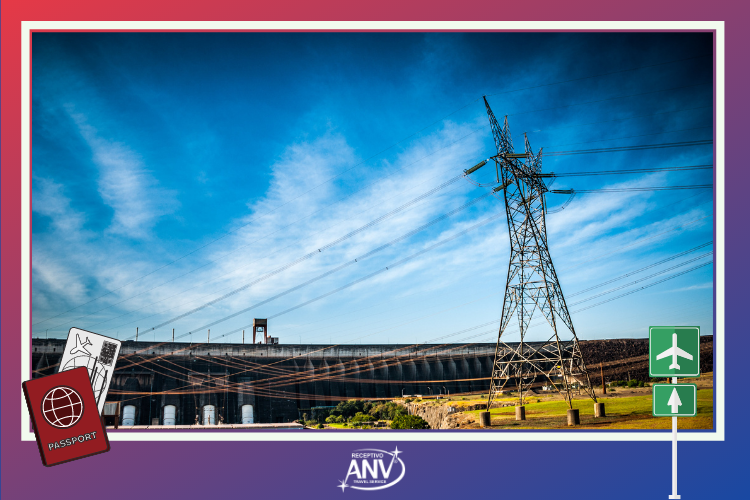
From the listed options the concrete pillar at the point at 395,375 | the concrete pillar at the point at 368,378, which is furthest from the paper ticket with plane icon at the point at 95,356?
the concrete pillar at the point at 395,375

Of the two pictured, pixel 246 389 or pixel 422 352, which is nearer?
pixel 246 389

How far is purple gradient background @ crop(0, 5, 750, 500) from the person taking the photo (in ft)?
25.7

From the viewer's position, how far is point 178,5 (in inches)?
338

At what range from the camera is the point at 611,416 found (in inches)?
420

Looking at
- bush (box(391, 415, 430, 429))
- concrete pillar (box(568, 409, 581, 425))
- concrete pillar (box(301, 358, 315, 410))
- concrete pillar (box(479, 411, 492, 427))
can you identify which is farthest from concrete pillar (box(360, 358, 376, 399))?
concrete pillar (box(568, 409, 581, 425))

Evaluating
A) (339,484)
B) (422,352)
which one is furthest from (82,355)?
(422,352)

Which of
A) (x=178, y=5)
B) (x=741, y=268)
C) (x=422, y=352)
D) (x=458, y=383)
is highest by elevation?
(x=178, y=5)

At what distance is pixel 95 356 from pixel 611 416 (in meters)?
10.8

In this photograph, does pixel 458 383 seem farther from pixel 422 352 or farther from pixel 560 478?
pixel 560 478

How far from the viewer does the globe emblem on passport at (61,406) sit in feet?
23.1

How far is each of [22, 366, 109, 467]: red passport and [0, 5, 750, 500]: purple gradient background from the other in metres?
0.88

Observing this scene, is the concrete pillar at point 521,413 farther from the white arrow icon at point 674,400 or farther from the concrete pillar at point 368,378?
the concrete pillar at point 368,378

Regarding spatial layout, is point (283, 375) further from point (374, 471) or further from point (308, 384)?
point (374, 471)

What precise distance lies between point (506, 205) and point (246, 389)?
1301 centimetres
